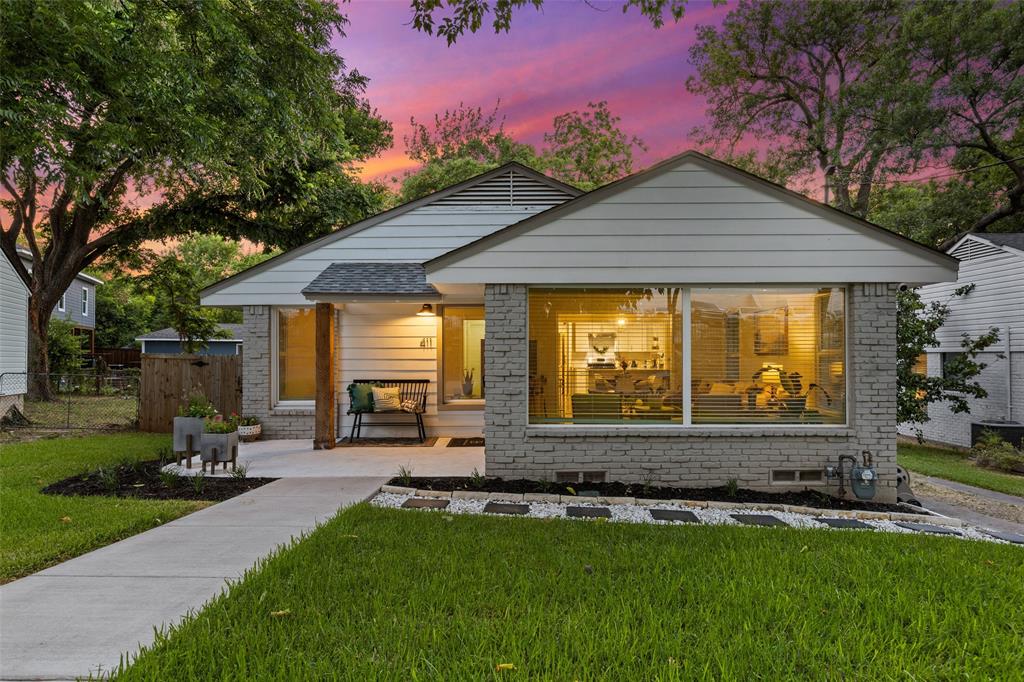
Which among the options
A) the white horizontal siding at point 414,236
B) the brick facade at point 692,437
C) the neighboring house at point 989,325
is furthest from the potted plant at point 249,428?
the neighboring house at point 989,325

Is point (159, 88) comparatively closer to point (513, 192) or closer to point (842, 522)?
point (513, 192)

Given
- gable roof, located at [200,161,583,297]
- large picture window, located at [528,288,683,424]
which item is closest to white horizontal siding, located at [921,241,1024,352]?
gable roof, located at [200,161,583,297]

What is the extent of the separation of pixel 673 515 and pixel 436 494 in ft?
7.94

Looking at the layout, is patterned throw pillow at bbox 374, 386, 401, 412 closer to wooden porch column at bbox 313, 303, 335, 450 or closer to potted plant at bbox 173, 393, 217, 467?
wooden porch column at bbox 313, 303, 335, 450

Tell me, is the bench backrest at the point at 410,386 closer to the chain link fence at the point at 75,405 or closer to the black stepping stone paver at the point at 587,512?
the black stepping stone paver at the point at 587,512

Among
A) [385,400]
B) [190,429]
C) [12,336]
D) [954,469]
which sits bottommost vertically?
[954,469]

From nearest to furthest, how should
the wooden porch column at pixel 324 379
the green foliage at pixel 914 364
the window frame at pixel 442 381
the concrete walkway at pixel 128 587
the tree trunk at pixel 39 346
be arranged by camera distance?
1. the concrete walkway at pixel 128 587
2. the wooden porch column at pixel 324 379
3. the window frame at pixel 442 381
4. the green foliage at pixel 914 364
5. the tree trunk at pixel 39 346

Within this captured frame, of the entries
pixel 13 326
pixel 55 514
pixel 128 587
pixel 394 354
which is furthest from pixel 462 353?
pixel 13 326

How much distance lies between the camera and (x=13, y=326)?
558 inches

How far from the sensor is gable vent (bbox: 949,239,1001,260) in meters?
13.3

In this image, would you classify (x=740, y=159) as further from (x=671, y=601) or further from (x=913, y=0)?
(x=671, y=601)

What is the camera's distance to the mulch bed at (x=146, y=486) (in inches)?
221

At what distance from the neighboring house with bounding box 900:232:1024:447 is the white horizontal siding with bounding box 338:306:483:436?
12206mm

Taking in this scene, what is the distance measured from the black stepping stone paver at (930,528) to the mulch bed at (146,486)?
6.73 meters
